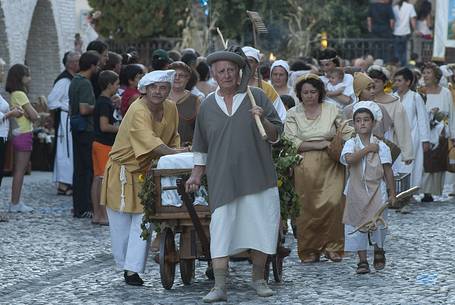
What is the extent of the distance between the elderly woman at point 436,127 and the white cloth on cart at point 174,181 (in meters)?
8.30

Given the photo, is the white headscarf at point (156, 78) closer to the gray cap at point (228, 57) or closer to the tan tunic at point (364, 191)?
the gray cap at point (228, 57)

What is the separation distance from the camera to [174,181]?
1062 centimetres

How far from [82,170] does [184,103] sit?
308 centimetres

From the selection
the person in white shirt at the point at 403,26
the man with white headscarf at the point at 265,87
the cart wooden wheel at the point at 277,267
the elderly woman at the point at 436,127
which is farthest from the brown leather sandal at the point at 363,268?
the person in white shirt at the point at 403,26

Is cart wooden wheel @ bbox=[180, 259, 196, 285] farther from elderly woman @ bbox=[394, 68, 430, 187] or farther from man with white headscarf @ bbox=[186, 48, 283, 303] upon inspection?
elderly woman @ bbox=[394, 68, 430, 187]

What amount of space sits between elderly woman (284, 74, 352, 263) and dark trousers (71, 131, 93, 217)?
385 centimetres

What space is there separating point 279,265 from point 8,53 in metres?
13.4

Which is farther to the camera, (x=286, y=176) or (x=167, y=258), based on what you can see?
(x=286, y=176)

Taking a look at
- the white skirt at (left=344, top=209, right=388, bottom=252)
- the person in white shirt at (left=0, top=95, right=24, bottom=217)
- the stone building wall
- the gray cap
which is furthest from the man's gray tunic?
the stone building wall

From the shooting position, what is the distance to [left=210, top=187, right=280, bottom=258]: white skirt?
33.3ft

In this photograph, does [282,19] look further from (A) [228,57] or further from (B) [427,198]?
(A) [228,57]

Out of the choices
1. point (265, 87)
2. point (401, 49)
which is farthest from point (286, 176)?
point (401, 49)

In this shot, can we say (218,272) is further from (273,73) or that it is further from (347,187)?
(273,73)

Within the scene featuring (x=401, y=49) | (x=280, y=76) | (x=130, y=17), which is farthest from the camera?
(x=401, y=49)
